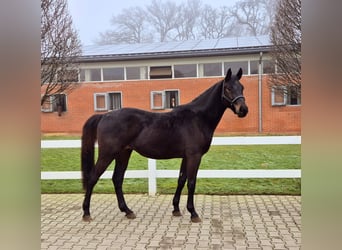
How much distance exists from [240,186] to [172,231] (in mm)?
1790

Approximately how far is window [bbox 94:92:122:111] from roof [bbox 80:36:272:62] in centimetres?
48

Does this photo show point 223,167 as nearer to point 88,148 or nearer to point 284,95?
point 284,95

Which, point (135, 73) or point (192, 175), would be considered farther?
point (135, 73)

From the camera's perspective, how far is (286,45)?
3467 mm

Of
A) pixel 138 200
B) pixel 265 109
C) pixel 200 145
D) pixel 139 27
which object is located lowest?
pixel 138 200

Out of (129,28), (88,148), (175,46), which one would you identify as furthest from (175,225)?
(129,28)

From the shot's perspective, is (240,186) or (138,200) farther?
(240,186)

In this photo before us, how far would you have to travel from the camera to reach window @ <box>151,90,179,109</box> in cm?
418

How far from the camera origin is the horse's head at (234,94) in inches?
108

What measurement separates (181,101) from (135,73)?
0.74 metres

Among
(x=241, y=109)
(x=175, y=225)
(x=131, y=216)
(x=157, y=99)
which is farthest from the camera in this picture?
(x=157, y=99)
